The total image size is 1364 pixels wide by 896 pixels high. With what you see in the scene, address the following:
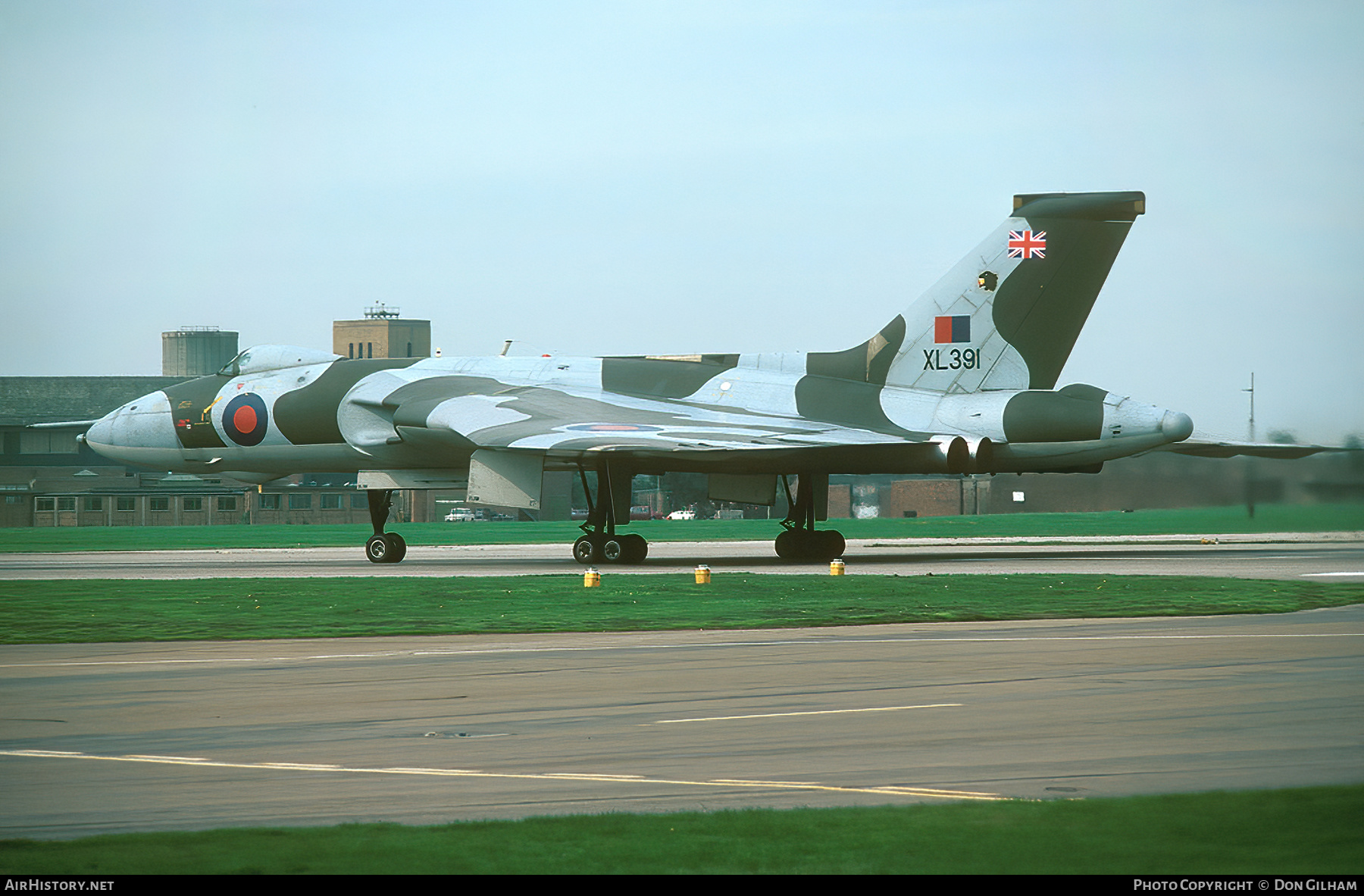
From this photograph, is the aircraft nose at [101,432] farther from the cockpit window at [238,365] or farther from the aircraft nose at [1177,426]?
the aircraft nose at [1177,426]

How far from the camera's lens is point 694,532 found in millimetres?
52188

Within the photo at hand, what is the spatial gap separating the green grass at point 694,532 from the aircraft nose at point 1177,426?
463 cm

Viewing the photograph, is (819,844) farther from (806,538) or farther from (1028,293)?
(806,538)

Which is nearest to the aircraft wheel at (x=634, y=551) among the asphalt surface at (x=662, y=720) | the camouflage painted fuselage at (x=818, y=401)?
the camouflage painted fuselage at (x=818, y=401)

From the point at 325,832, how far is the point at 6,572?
2596cm

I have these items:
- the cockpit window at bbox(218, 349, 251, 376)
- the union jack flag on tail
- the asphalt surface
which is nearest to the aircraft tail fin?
the union jack flag on tail

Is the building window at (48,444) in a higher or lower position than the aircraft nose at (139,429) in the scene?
lower

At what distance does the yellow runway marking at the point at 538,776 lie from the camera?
276 inches

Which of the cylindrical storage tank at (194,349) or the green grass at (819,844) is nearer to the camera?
the green grass at (819,844)

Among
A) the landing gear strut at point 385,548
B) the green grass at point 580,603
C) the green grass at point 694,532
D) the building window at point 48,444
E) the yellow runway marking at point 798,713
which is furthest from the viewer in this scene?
the building window at point 48,444

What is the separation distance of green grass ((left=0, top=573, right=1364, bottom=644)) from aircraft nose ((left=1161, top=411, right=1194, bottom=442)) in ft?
19.8

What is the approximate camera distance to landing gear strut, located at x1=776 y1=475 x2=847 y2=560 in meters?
30.6

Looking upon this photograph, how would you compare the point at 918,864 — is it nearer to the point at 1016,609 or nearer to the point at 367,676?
the point at 367,676

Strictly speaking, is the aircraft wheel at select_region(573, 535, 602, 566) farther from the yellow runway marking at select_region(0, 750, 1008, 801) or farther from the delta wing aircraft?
the yellow runway marking at select_region(0, 750, 1008, 801)
